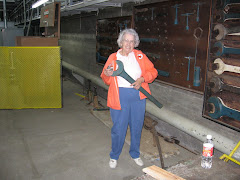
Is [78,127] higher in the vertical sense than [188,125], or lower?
lower

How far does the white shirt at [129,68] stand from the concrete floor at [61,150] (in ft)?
4.52

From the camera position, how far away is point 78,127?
5.21m

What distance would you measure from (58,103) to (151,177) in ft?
17.0

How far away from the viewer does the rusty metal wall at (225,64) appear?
2.83 metres

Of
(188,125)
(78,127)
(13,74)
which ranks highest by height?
(13,74)

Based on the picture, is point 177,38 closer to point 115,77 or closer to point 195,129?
point 115,77

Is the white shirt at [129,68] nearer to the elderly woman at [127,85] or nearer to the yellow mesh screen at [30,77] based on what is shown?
the elderly woman at [127,85]

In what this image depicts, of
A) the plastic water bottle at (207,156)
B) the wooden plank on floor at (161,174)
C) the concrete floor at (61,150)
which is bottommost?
the concrete floor at (61,150)

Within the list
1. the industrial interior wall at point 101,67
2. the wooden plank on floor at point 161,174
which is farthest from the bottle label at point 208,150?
the industrial interior wall at point 101,67

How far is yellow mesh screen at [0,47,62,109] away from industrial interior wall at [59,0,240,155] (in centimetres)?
148

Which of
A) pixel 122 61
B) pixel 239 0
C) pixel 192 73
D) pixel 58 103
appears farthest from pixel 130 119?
pixel 58 103

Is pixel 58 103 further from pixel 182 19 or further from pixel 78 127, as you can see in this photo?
pixel 182 19

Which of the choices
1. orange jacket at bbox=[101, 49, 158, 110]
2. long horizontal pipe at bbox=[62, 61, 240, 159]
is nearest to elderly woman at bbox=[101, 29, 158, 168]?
orange jacket at bbox=[101, 49, 158, 110]

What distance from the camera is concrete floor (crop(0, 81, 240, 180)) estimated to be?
11.1 ft
